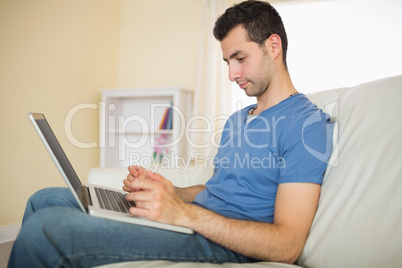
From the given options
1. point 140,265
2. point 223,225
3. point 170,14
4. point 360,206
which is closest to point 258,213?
point 223,225

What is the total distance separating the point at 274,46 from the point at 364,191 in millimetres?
682

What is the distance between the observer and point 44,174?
2955 millimetres

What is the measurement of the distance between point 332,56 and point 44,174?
9.02 feet

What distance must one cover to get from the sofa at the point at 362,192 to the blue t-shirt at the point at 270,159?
0.07 m

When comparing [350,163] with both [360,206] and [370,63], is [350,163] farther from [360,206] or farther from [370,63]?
[370,63]

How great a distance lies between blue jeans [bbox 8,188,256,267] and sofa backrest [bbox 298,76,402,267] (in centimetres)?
34

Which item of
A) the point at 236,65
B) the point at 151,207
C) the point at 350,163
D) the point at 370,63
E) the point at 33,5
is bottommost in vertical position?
the point at 151,207

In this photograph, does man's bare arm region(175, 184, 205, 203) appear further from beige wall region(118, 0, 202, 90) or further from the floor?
beige wall region(118, 0, 202, 90)

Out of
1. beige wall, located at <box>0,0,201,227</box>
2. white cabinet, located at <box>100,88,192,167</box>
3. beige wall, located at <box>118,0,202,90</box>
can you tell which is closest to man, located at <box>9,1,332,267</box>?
beige wall, located at <box>0,0,201,227</box>

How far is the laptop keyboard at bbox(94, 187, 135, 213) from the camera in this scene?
958mm

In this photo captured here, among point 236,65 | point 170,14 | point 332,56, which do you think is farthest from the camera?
point 170,14

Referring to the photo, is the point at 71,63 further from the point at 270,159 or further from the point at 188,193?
the point at 270,159

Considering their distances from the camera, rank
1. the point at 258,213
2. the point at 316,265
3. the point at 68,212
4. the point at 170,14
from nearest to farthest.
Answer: the point at 68,212 < the point at 316,265 < the point at 258,213 < the point at 170,14
